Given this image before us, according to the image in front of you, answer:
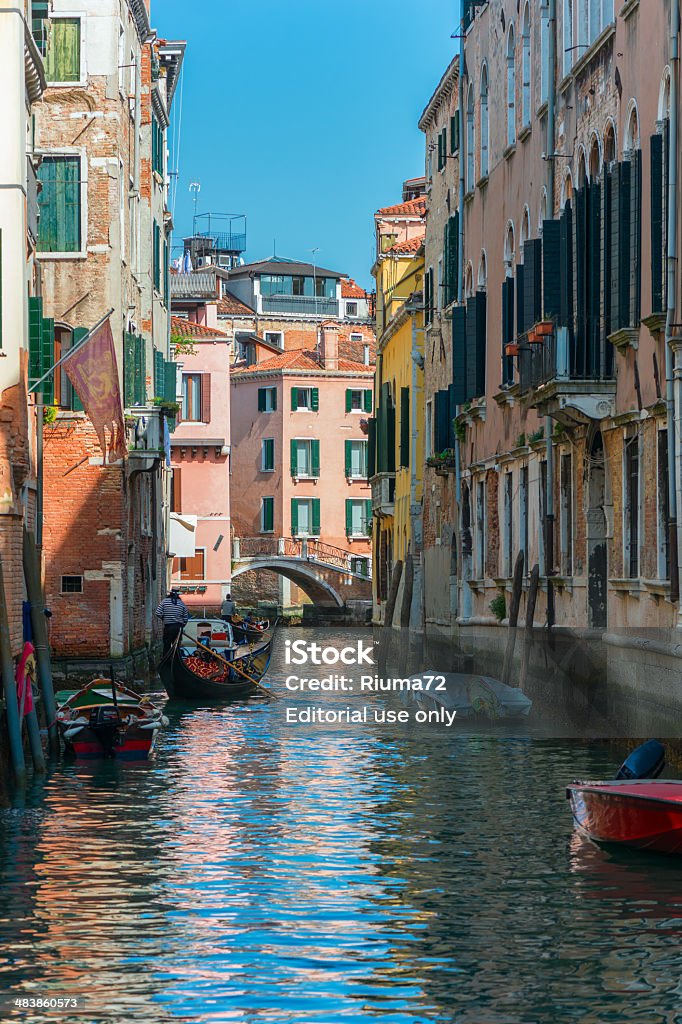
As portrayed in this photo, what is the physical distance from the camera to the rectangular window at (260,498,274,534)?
183 feet

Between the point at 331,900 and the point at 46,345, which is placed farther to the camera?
the point at 46,345

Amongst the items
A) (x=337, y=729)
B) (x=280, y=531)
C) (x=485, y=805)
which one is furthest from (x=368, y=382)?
(x=485, y=805)

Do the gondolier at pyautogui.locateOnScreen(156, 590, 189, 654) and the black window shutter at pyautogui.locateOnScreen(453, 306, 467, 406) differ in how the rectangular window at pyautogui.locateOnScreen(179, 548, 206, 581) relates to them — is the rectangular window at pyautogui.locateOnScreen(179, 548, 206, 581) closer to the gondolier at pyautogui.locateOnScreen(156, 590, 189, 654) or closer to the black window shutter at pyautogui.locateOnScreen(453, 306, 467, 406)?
the gondolier at pyautogui.locateOnScreen(156, 590, 189, 654)

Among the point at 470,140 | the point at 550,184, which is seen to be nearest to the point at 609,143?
the point at 550,184

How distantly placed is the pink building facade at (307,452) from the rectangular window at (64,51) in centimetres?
3046

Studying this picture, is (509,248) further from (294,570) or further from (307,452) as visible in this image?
(307,452)

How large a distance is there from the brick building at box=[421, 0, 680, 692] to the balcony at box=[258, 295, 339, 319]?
37264 mm

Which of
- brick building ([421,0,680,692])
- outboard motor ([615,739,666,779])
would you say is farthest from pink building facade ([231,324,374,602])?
outboard motor ([615,739,666,779])

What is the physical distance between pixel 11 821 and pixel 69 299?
12.4 meters

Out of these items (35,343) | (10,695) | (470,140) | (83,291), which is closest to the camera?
(10,695)

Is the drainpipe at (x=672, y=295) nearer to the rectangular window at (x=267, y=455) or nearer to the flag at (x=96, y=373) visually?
the flag at (x=96, y=373)

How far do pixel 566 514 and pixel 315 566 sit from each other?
33.5 metres

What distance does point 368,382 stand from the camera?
5672 cm

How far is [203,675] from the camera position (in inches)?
1016
